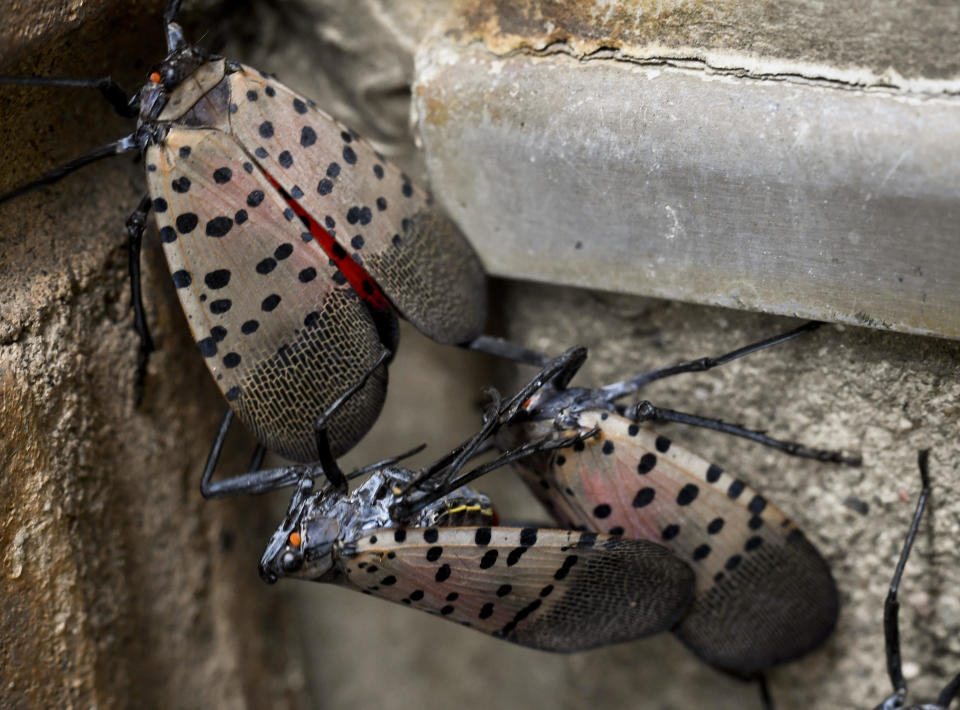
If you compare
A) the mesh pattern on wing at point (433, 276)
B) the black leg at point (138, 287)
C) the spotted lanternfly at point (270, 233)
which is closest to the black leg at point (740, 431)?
the mesh pattern on wing at point (433, 276)

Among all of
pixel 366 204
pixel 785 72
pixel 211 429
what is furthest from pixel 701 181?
pixel 211 429

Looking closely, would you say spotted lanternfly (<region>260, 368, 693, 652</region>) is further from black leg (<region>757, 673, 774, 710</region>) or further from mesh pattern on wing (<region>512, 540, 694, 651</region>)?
black leg (<region>757, 673, 774, 710</region>)

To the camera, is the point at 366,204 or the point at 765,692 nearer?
the point at 366,204

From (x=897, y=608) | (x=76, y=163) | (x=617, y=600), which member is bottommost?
(x=897, y=608)

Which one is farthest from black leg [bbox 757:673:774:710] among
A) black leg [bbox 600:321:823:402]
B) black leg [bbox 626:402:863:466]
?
black leg [bbox 600:321:823:402]

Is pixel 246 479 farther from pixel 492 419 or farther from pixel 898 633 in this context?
pixel 898 633

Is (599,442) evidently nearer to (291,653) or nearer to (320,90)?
(320,90)
